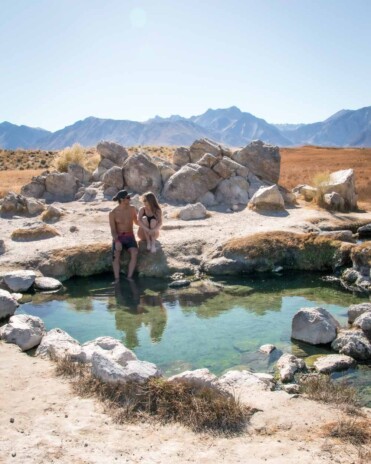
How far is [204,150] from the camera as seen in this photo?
23.5 m

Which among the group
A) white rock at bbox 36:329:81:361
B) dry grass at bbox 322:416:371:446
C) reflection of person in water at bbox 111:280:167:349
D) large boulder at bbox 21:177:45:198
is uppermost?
large boulder at bbox 21:177:45:198

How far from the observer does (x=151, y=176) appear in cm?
2180

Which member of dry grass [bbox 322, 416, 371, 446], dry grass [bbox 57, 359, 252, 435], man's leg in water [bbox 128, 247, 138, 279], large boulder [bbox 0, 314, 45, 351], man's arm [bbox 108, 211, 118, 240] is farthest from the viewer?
man's leg in water [bbox 128, 247, 138, 279]

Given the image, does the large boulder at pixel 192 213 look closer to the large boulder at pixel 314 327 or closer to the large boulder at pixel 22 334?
the large boulder at pixel 314 327

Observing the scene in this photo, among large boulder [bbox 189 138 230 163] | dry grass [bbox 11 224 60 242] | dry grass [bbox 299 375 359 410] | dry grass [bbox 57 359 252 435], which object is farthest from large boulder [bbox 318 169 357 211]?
dry grass [bbox 57 359 252 435]

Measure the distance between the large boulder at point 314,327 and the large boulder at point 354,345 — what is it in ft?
0.83

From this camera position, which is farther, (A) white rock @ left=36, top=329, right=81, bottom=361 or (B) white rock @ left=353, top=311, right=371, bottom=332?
(B) white rock @ left=353, top=311, right=371, bottom=332

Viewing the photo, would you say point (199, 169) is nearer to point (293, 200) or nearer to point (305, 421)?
point (293, 200)

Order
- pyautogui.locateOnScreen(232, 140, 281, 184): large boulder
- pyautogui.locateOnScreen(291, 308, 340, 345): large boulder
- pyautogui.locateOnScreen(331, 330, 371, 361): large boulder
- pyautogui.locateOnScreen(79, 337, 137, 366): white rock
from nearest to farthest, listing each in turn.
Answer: pyautogui.locateOnScreen(79, 337, 137, 366): white rock < pyautogui.locateOnScreen(331, 330, 371, 361): large boulder < pyautogui.locateOnScreen(291, 308, 340, 345): large boulder < pyautogui.locateOnScreen(232, 140, 281, 184): large boulder

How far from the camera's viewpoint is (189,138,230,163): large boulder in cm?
2327

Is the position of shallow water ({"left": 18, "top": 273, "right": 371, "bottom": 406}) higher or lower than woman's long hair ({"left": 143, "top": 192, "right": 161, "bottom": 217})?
lower

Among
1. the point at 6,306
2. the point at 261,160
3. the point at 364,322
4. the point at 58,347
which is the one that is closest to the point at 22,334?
the point at 58,347

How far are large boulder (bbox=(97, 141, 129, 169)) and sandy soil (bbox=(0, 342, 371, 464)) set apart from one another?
19.3 meters

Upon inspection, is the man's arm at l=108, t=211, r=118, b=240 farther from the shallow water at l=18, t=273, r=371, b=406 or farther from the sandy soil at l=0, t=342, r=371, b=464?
the sandy soil at l=0, t=342, r=371, b=464
